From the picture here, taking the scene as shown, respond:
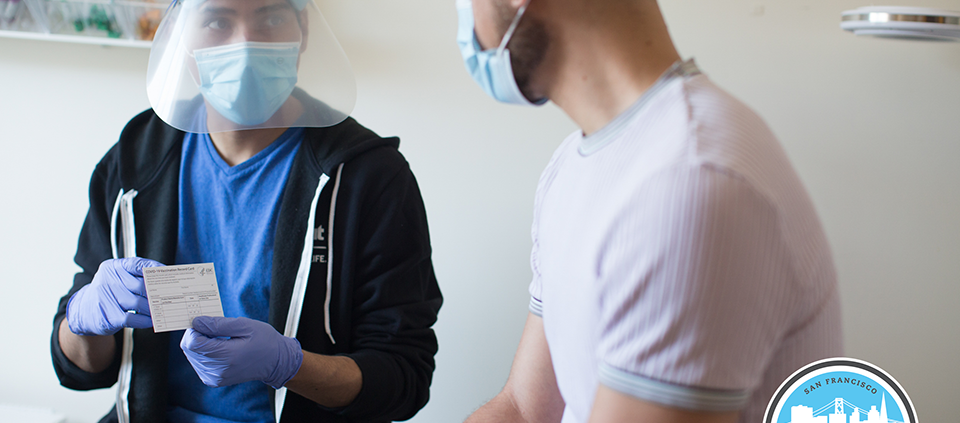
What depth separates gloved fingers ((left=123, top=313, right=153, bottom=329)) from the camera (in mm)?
1073

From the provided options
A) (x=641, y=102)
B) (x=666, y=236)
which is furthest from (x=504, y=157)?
(x=666, y=236)

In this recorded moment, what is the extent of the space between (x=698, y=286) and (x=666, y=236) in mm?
45

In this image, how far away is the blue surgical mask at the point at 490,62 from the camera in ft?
2.27

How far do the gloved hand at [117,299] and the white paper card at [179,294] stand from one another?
90 mm

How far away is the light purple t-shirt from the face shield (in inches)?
29.6

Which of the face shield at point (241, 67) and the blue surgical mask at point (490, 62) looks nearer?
the blue surgical mask at point (490, 62)

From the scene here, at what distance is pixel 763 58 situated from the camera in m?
1.57

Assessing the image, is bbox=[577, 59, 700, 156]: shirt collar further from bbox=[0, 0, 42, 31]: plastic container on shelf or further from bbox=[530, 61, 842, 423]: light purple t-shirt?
bbox=[0, 0, 42, 31]: plastic container on shelf

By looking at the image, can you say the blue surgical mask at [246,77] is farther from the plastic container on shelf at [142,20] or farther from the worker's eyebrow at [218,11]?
the plastic container on shelf at [142,20]

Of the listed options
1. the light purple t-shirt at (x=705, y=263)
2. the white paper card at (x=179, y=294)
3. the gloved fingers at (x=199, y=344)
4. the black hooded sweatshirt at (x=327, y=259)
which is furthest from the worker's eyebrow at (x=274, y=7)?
the light purple t-shirt at (x=705, y=263)

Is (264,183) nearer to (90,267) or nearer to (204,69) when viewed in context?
(204,69)

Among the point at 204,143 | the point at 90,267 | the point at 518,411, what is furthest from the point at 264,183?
the point at 518,411

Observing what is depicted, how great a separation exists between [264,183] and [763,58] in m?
1.25

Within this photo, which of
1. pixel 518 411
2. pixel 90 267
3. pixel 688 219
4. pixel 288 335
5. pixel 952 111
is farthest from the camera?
pixel 952 111
